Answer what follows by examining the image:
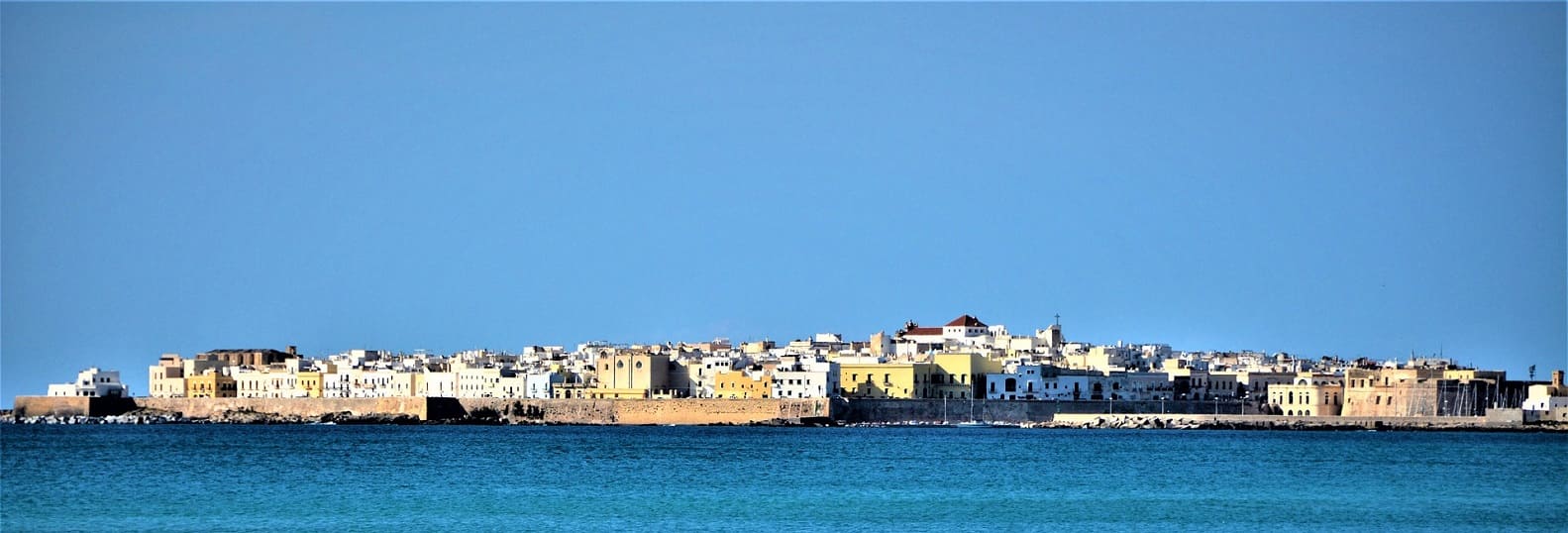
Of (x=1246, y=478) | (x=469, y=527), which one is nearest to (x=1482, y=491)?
(x=1246, y=478)

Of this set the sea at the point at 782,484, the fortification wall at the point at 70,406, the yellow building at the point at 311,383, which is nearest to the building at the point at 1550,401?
the sea at the point at 782,484

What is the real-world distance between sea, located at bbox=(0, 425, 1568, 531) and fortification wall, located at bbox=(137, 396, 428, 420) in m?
19.7

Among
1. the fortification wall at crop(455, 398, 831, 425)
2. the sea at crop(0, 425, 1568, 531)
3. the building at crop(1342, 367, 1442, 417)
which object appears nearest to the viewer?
the sea at crop(0, 425, 1568, 531)

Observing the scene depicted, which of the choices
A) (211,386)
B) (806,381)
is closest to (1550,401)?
(806,381)

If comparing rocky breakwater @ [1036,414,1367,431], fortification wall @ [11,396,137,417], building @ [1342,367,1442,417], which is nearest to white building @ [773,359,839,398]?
rocky breakwater @ [1036,414,1367,431]

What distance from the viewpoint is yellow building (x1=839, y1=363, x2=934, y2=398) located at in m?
77.6

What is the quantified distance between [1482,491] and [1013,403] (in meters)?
39.4

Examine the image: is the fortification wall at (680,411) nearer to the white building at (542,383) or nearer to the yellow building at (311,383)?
the white building at (542,383)

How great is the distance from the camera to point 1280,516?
Answer: 32281 mm

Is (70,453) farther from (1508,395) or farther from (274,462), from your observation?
(1508,395)

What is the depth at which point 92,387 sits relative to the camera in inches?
3526

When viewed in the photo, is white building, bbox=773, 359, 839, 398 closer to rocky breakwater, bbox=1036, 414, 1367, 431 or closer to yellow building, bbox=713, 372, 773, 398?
yellow building, bbox=713, 372, 773, 398

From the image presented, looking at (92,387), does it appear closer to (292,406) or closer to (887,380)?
(292,406)

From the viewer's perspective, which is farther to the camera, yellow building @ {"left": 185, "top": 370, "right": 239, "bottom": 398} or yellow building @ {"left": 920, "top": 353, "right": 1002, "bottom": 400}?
yellow building @ {"left": 185, "top": 370, "right": 239, "bottom": 398}
